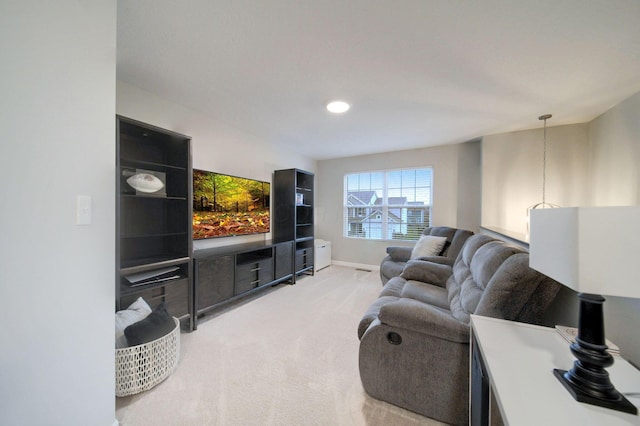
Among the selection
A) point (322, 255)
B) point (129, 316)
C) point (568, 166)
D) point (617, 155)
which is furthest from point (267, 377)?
point (568, 166)

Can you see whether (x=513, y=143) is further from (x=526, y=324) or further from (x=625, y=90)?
(x=526, y=324)

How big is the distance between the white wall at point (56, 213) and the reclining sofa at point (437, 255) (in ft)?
9.40

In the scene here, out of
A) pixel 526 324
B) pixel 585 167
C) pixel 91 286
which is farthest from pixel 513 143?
pixel 91 286

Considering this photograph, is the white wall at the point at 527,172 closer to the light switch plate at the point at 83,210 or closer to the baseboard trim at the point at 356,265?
the baseboard trim at the point at 356,265

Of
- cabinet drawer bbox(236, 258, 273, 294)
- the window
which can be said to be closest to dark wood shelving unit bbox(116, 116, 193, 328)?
cabinet drawer bbox(236, 258, 273, 294)

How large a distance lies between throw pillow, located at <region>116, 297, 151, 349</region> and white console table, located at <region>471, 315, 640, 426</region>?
209 cm

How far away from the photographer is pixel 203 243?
2.89 metres

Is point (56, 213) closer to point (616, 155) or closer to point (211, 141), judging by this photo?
point (211, 141)

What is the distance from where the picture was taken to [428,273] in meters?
2.44

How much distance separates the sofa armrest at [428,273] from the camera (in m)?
2.39

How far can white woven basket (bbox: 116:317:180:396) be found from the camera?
1.48 m

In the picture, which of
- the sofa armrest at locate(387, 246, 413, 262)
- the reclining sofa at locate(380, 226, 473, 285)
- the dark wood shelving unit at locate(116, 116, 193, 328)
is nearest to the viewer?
the dark wood shelving unit at locate(116, 116, 193, 328)

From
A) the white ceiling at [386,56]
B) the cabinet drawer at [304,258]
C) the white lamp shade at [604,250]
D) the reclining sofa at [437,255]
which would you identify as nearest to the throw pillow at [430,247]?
the reclining sofa at [437,255]

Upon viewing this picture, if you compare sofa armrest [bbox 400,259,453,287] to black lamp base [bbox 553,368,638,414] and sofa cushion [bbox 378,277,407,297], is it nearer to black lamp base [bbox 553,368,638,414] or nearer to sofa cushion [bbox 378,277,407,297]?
sofa cushion [bbox 378,277,407,297]
